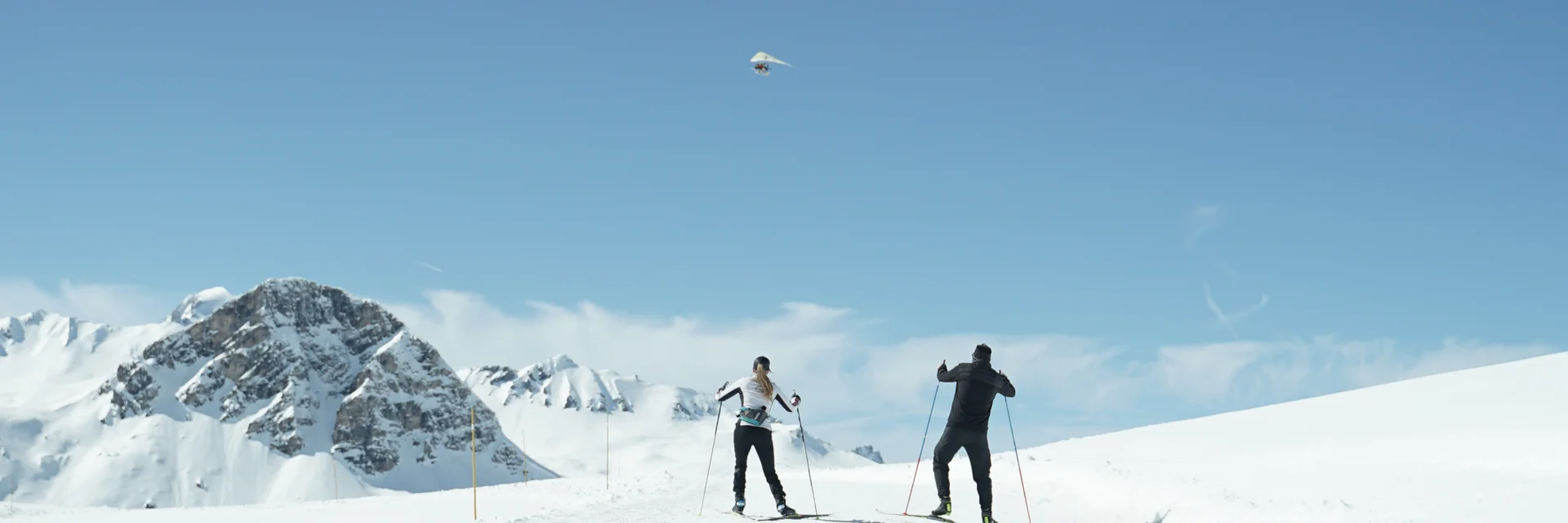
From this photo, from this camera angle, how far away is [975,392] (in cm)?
1527

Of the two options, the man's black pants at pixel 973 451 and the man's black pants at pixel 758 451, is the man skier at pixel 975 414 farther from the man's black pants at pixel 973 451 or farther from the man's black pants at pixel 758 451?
the man's black pants at pixel 758 451

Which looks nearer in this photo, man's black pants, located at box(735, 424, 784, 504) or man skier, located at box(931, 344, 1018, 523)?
man skier, located at box(931, 344, 1018, 523)

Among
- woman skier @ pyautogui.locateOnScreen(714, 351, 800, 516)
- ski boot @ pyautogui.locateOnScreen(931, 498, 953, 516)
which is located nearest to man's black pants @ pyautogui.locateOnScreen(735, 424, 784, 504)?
woman skier @ pyautogui.locateOnScreen(714, 351, 800, 516)

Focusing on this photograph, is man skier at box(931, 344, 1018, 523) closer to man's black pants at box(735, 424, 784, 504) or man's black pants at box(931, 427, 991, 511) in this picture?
man's black pants at box(931, 427, 991, 511)

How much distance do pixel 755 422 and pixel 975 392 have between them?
10.4ft

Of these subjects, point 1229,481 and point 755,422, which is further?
point 1229,481

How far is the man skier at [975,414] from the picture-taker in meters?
15.3

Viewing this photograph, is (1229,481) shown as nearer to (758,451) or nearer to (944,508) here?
(944,508)

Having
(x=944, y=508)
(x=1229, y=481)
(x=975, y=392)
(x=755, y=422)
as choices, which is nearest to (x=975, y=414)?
(x=975, y=392)

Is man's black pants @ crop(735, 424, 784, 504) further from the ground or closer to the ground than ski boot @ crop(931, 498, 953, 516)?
further from the ground

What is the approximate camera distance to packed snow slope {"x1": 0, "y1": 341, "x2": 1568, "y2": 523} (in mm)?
16875

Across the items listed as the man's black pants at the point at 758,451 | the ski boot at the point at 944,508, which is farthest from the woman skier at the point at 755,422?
the ski boot at the point at 944,508

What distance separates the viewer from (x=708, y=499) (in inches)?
798

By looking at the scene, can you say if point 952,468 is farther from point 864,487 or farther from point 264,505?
point 264,505
